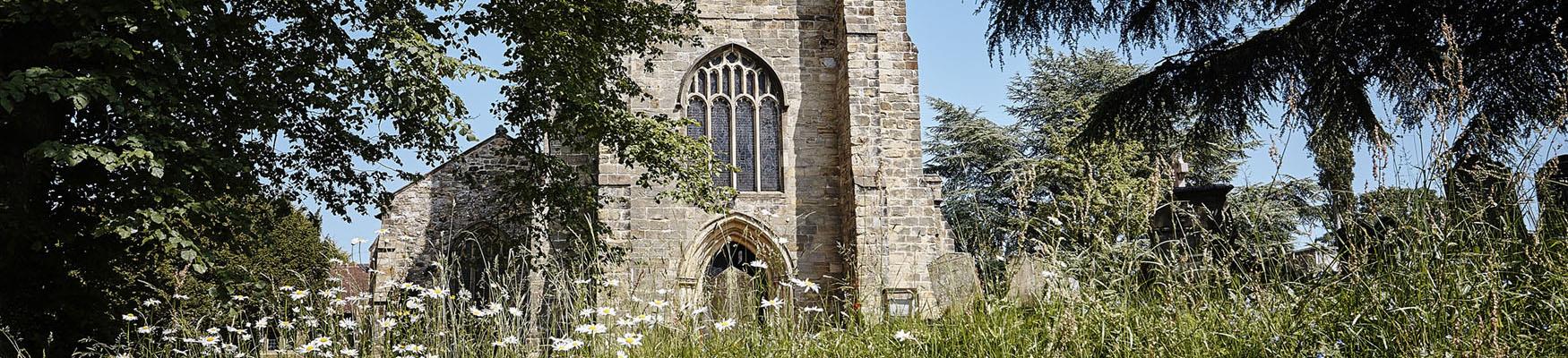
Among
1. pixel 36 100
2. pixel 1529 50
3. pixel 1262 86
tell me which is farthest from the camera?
pixel 1262 86

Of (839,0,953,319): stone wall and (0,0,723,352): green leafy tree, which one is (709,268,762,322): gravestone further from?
(839,0,953,319): stone wall

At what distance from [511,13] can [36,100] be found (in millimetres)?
3900

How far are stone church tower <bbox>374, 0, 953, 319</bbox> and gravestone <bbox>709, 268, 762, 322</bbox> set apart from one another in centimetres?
1018

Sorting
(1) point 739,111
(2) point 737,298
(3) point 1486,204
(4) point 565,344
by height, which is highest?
(1) point 739,111

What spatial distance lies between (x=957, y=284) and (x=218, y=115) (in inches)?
251

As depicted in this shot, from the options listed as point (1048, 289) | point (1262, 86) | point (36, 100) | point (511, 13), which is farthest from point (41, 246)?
point (1262, 86)

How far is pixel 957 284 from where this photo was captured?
6.06 m

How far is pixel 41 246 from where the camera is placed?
809 cm

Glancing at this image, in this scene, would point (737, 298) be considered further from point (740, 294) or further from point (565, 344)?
point (565, 344)

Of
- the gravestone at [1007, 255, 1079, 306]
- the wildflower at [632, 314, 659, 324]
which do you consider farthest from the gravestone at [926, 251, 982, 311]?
the wildflower at [632, 314, 659, 324]

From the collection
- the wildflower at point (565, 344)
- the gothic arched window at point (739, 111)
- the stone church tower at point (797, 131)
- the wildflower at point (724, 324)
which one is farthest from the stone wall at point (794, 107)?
the wildflower at point (565, 344)

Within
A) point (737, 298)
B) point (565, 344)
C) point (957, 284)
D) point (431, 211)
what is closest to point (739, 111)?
point (431, 211)

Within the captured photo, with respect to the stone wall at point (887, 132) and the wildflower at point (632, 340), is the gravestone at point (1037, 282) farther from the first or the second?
the stone wall at point (887, 132)

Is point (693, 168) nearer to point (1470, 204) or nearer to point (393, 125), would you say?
point (393, 125)
